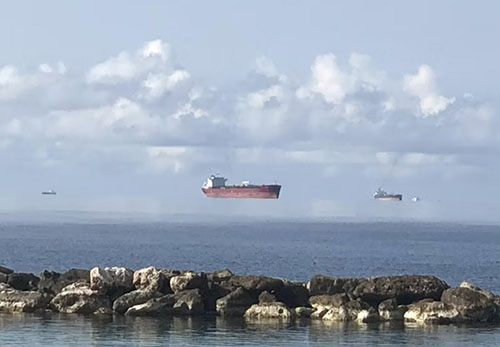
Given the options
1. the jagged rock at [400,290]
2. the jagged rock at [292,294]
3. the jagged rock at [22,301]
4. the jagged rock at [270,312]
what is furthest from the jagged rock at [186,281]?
the jagged rock at [400,290]

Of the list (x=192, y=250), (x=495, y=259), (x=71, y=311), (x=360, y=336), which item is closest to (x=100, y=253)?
(x=192, y=250)

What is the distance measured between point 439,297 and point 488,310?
8.84ft

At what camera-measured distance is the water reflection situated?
149 feet

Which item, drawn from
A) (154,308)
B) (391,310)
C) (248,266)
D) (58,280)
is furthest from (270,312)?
(248,266)

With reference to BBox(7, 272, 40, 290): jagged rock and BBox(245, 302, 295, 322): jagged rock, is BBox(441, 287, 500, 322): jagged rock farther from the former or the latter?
BBox(7, 272, 40, 290): jagged rock

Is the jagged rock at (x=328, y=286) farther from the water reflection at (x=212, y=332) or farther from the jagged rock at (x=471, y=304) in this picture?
the jagged rock at (x=471, y=304)

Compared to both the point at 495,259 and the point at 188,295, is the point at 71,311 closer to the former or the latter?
the point at 188,295

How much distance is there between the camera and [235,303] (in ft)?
176

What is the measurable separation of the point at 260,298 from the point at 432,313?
8244 millimetres

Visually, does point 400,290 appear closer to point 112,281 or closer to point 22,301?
point 112,281

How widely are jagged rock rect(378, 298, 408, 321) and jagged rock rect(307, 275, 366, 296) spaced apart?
239 cm

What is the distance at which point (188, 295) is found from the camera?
53.4m

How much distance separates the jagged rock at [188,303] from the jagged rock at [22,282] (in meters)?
8.49

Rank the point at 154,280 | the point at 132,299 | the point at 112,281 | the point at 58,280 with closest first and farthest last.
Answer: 1. the point at 132,299
2. the point at 154,280
3. the point at 112,281
4. the point at 58,280
